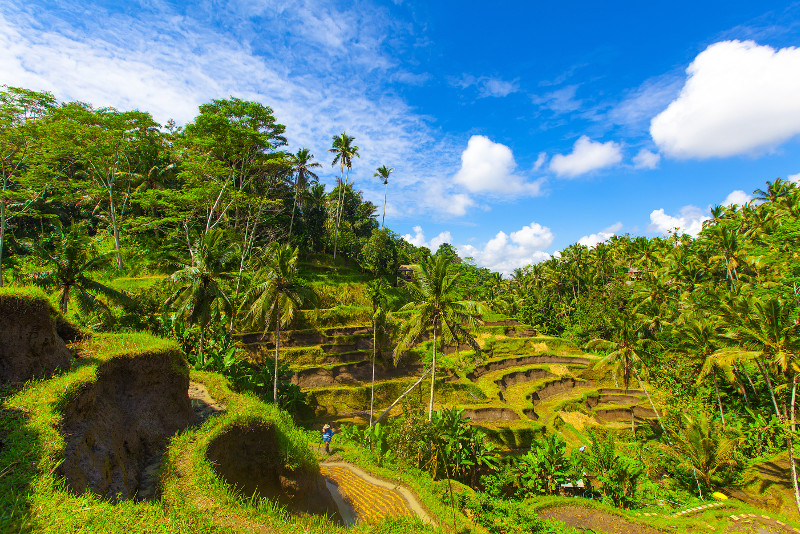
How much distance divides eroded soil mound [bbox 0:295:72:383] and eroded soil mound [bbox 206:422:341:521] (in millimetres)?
4746

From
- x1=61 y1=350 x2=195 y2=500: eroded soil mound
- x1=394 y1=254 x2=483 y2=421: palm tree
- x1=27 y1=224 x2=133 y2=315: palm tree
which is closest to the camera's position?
x1=61 y1=350 x2=195 y2=500: eroded soil mound

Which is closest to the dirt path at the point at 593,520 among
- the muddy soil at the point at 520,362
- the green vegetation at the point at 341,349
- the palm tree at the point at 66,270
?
the green vegetation at the point at 341,349

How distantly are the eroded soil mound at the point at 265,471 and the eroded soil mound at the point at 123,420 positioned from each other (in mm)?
2026

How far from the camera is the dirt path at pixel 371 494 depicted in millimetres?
12645

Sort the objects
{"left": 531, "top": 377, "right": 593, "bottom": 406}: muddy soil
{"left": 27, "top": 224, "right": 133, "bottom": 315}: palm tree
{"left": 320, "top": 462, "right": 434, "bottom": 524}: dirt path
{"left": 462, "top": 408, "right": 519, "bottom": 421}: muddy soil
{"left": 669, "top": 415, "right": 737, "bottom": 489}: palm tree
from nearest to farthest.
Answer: {"left": 320, "top": 462, "right": 434, "bottom": 524}: dirt path < {"left": 27, "top": 224, "right": 133, "bottom": 315}: palm tree < {"left": 669, "top": 415, "right": 737, "bottom": 489}: palm tree < {"left": 462, "top": 408, "right": 519, "bottom": 421}: muddy soil < {"left": 531, "top": 377, "right": 593, "bottom": 406}: muddy soil

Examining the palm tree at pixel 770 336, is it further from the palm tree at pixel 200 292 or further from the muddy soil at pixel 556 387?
the palm tree at pixel 200 292

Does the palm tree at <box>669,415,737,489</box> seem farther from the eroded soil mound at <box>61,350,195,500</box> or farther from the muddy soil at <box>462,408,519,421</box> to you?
the eroded soil mound at <box>61,350,195,500</box>

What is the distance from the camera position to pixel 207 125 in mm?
27438

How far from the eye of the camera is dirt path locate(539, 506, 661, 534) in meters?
13.4

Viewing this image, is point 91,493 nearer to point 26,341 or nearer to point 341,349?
point 26,341

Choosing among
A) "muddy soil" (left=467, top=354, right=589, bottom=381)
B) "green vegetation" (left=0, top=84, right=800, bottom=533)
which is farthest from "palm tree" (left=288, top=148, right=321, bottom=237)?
"muddy soil" (left=467, top=354, right=589, bottom=381)

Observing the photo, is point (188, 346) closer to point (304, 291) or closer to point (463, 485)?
point (304, 291)

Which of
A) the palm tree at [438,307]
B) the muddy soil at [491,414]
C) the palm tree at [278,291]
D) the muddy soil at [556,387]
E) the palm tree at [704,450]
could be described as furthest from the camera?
the muddy soil at [556,387]

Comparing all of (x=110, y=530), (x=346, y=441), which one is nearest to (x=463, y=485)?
(x=346, y=441)
